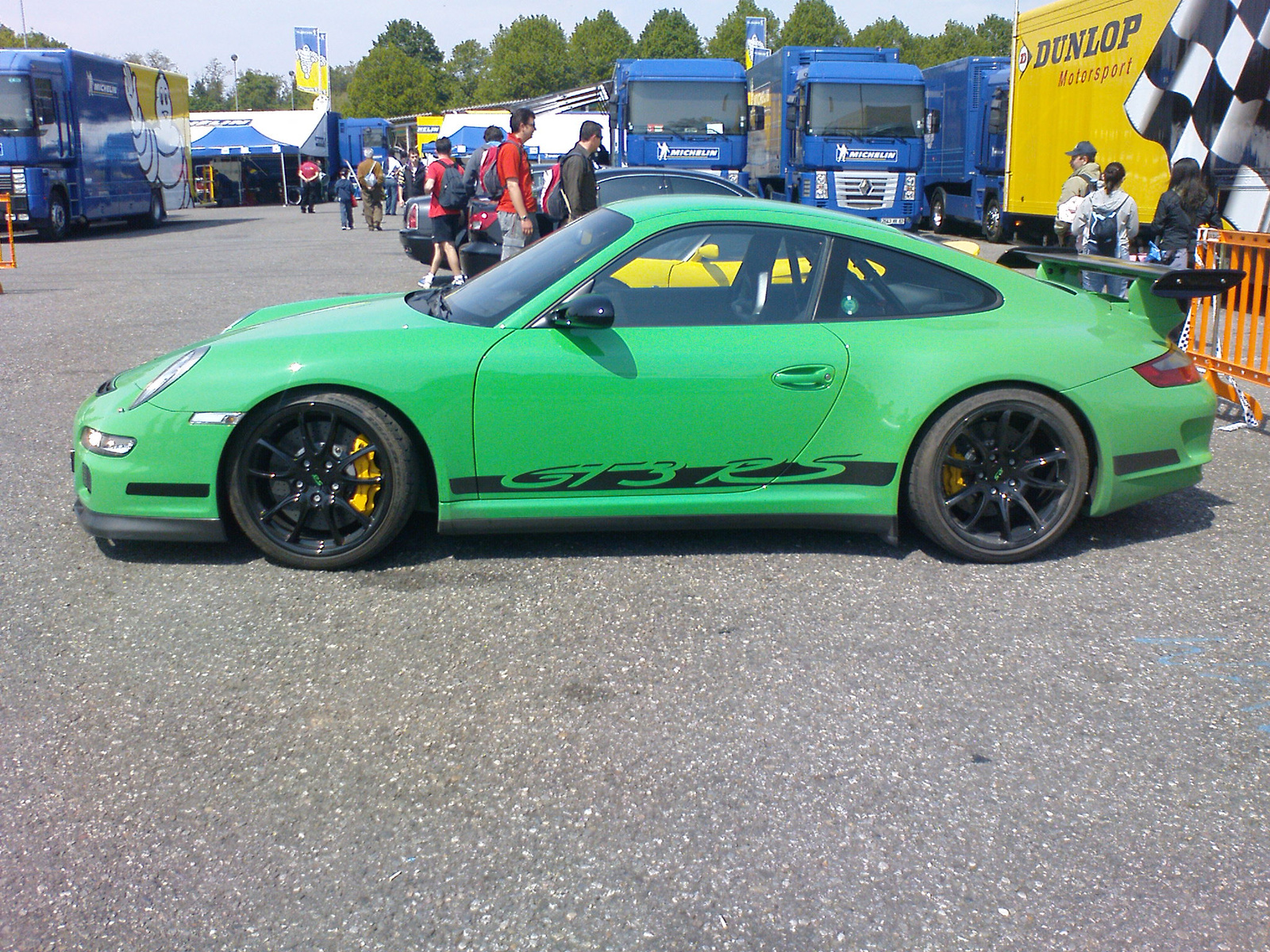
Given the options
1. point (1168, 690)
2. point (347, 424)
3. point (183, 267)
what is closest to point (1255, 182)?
point (1168, 690)

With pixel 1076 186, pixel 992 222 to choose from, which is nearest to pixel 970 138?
pixel 992 222

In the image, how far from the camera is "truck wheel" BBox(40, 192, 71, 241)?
74.8ft

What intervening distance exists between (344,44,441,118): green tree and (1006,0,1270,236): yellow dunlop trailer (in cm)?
8111

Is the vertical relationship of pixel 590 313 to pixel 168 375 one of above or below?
above

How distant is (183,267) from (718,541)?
15317mm

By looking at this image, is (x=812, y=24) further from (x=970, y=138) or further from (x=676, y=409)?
(x=676, y=409)

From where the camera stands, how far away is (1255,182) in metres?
10.5

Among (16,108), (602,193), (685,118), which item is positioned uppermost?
(16,108)

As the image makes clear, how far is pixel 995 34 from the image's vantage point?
4087 inches

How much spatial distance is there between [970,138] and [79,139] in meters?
18.0

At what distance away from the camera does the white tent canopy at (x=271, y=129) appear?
4916 centimetres

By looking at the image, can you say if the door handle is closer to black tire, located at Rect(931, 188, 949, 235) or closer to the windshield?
the windshield

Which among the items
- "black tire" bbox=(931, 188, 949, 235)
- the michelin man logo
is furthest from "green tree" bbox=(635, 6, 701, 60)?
"black tire" bbox=(931, 188, 949, 235)

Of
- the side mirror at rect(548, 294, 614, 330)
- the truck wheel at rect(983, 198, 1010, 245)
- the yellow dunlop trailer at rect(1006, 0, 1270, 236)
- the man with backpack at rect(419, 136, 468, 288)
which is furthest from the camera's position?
the truck wheel at rect(983, 198, 1010, 245)
